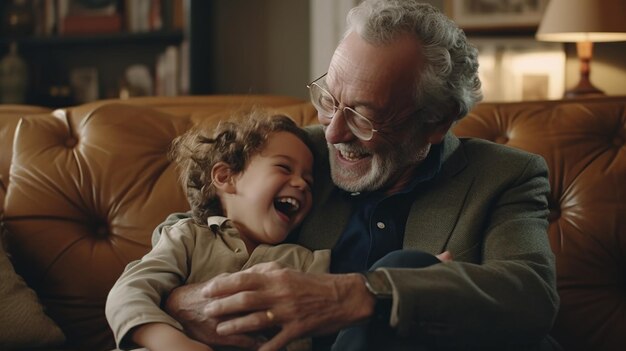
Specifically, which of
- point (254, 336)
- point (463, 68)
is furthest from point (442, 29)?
point (254, 336)

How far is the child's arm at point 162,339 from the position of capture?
1.26m

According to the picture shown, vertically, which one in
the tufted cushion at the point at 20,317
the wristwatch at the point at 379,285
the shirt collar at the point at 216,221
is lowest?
the tufted cushion at the point at 20,317

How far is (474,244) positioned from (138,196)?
76 centimetres

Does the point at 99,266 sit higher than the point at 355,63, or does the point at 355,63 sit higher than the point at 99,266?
the point at 355,63

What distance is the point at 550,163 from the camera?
1804 millimetres

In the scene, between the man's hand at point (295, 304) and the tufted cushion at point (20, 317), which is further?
the tufted cushion at point (20, 317)

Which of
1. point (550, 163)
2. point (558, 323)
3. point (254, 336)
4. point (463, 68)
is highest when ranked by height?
point (463, 68)

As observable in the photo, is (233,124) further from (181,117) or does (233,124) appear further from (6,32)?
(6,32)

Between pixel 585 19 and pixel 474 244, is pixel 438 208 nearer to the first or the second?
pixel 474 244

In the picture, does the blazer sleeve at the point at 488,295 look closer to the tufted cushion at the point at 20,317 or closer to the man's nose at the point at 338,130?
the man's nose at the point at 338,130

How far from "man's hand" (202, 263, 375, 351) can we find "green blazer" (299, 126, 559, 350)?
63mm

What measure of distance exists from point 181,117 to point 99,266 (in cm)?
41

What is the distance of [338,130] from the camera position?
1.54 meters

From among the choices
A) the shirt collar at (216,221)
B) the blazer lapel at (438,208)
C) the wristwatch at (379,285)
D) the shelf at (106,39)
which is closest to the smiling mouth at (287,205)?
the shirt collar at (216,221)
